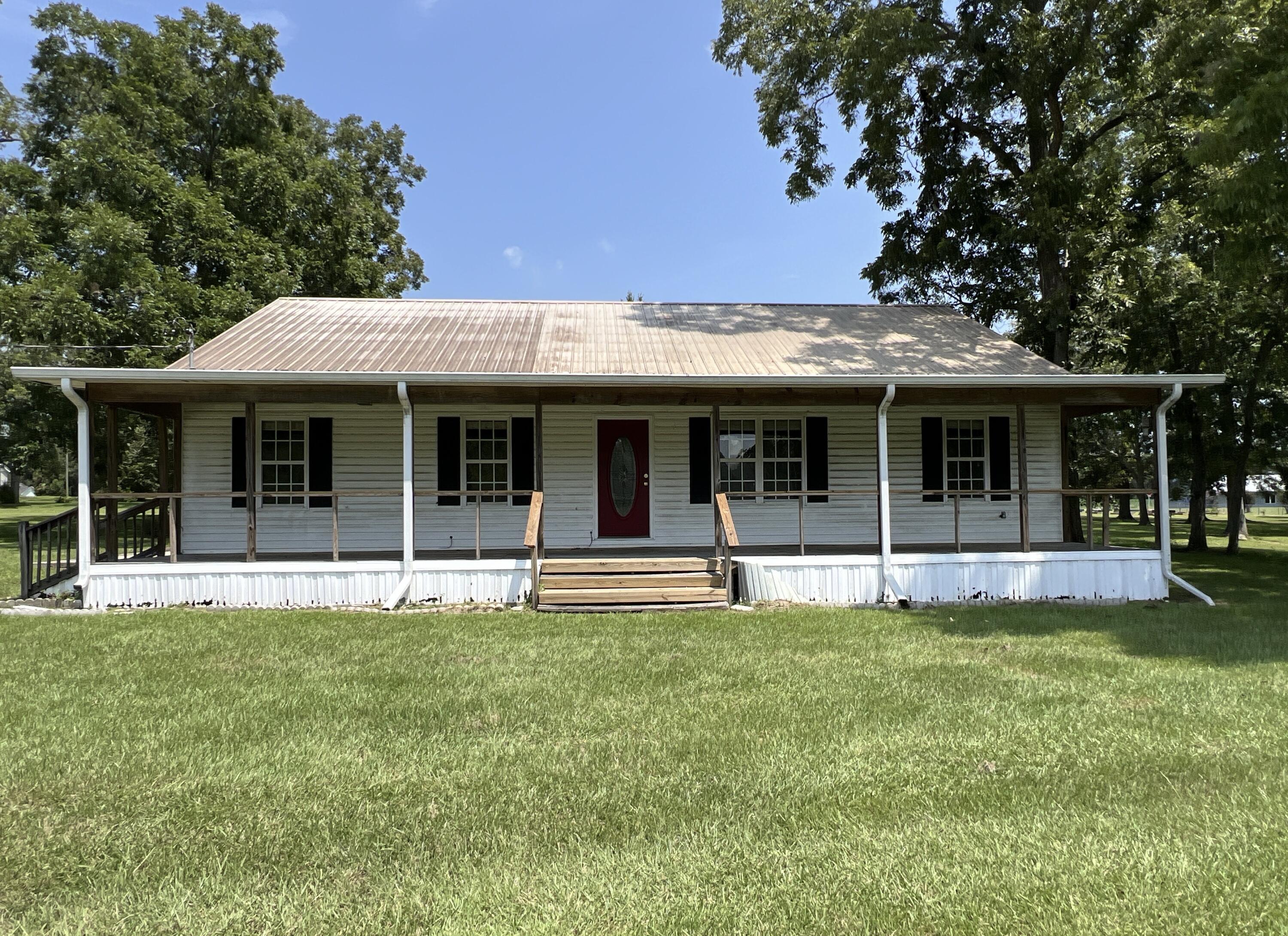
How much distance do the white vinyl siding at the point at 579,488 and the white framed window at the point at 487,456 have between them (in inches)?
5.8

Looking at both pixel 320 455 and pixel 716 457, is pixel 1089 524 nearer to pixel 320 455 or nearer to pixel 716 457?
pixel 716 457

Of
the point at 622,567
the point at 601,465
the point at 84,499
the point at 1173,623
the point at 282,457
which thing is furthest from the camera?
the point at 601,465

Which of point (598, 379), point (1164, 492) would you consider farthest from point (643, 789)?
point (1164, 492)

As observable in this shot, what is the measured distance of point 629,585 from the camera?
9.47m

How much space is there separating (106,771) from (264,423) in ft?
26.9

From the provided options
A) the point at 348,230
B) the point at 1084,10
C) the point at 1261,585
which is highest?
the point at 1084,10

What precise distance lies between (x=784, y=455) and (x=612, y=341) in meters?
3.48

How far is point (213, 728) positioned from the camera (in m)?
4.79

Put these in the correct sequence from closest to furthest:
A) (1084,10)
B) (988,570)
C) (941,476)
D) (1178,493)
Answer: (988,570) < (941,476) < (1084,10) < (1178,493)

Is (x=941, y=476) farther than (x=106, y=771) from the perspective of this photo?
Yes

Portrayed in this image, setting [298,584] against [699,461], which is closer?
[298,584]

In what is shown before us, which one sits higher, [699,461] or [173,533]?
[699,461]

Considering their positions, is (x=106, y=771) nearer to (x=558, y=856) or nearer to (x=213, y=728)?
(x=213, y=728)

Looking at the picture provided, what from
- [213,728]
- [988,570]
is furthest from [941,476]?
[213,728]
